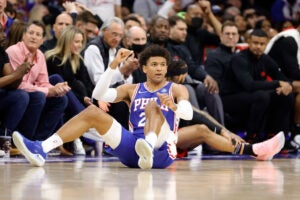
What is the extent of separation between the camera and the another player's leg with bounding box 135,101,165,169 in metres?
7.88

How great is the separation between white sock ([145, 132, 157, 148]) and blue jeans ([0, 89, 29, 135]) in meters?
2.42

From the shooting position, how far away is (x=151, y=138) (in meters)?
8.02

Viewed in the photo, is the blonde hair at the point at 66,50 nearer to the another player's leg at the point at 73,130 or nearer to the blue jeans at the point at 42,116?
the blue jeans at the point at 42,116

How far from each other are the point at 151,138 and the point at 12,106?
8.40 ft

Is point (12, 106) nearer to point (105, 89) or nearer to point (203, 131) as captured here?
point (105, 89)

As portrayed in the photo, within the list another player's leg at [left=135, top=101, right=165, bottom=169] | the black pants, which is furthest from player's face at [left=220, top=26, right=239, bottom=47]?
another player's leg at [left=135, top=101, right=165, bottom=169]

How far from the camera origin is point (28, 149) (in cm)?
803

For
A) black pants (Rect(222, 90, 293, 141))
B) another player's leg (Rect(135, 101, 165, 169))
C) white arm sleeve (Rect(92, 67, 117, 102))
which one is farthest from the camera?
black pants (Rect(222, 90, 293, 141))

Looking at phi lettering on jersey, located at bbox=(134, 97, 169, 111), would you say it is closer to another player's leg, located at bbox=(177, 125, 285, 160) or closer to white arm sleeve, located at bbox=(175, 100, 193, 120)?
white arm sleeve, located at bbox=(175, 100, 193, 120)

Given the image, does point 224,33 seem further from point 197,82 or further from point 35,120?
point 35,120

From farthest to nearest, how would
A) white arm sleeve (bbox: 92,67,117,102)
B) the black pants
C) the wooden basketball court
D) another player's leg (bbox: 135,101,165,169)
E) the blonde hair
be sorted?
the black pants
the blonde hair
white arm sleeve (bbox: 92,67,117,102)
another player's leg (bbox: 135,101,165,169)
the wooden basketball court

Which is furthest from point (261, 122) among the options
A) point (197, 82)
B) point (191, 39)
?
Answer: point (191, 39)

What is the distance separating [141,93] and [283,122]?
422cm

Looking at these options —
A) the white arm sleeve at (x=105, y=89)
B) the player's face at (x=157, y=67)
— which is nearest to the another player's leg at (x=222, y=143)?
the player's face at (x=157, y=67)
